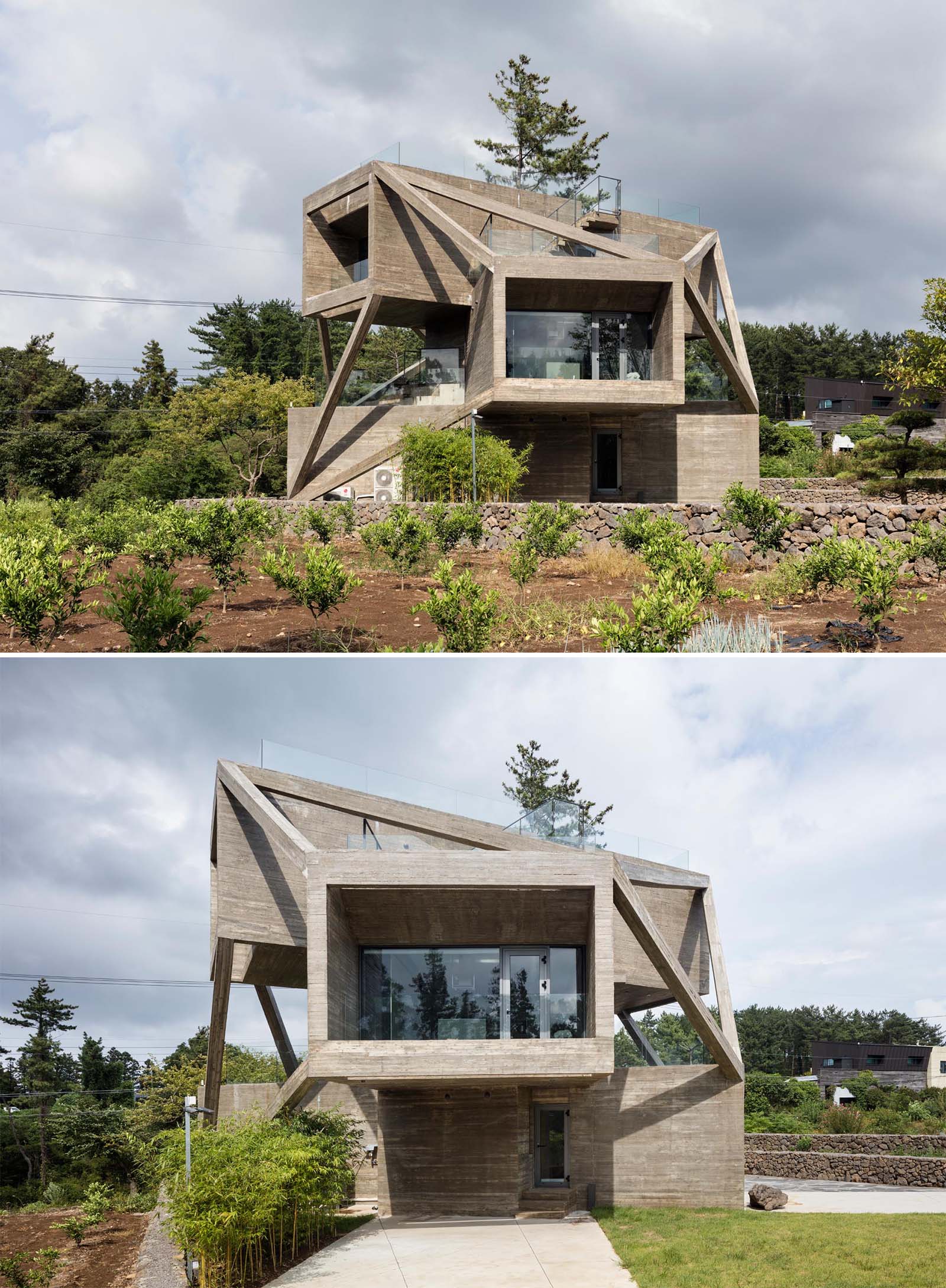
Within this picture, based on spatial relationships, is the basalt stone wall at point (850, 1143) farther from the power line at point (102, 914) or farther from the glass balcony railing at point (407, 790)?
the power line at point (102, 914)

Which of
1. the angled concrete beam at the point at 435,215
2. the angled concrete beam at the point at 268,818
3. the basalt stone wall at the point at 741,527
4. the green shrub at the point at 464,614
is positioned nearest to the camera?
the green shrub at the point at 464,614

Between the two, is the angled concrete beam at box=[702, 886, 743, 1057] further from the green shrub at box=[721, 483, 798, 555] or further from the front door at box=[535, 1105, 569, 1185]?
the green shrub at box=[721, 483, 798, 555]

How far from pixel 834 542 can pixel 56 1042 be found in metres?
35.4

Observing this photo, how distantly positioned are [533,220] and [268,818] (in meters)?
19.5

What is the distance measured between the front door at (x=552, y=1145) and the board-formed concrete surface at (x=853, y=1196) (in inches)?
131

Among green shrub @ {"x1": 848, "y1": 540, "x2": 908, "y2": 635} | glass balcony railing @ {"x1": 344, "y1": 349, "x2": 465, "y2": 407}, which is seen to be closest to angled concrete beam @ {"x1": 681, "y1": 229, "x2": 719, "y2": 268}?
glass balcony railing @ {"x1": 344, "y1": 349, "x2": 465, "y2": 407}

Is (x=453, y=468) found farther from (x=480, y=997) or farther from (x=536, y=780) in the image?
(x=536, y=780)

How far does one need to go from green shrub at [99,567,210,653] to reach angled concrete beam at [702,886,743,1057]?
11450 millimetres

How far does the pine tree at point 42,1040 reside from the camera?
37656 millimetres

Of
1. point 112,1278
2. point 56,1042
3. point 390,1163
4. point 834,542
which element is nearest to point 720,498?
point 834,542

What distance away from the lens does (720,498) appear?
98.8 feet

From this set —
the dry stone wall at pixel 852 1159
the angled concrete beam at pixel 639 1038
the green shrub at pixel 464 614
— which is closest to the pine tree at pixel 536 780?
the dry stone wall at pixel 852 1159

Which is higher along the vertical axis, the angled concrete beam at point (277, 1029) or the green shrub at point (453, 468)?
the green shrub at point (453, 468)

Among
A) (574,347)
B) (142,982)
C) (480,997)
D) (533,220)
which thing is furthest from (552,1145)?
(142,982)
